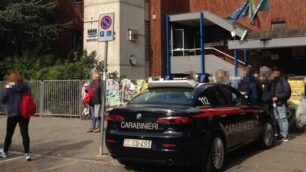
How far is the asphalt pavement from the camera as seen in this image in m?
8.74

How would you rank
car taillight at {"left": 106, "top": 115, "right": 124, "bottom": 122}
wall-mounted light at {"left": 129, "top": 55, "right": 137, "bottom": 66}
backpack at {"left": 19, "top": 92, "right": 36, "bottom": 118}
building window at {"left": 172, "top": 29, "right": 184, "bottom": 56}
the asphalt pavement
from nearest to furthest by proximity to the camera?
1. car taillight at {"left": 106, "top": 115, "right": 124, "bottom": 122}
2. the asphalt pavement
3. backpack at {"left": 19, "top": 92, "right": 36, "bottom": 118}
4. wall-mounted light at {"left": 129, "top": 55, "right": 137, "bottom": 66}
5. building window at {"left": 172, "top": 29, "right": 184, "bottom": 56}

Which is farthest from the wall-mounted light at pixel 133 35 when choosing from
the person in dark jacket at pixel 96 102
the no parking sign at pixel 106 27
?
the no parking sign at pixel 106 27

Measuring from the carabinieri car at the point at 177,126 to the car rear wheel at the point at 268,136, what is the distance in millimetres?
1517

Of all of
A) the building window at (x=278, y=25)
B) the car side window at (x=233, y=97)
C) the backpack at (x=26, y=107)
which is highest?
the building window at (x=278, y=25)

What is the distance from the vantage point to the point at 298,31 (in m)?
21.8

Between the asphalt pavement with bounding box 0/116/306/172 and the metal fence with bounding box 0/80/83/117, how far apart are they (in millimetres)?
4907

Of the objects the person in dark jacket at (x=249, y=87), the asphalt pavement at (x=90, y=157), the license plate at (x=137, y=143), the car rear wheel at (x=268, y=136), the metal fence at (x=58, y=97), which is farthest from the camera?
the metal fence at (x=58, y=97)

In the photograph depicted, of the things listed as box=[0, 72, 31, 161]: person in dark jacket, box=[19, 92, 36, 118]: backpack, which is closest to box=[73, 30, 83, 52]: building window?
box=[0, 72, 31, 161]: person in dark jacket

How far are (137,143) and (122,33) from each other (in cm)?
1534

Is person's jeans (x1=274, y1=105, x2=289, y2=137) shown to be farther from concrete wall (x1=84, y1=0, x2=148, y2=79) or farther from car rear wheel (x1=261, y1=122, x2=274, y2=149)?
concrete wall (x1=84, y1=0, x2=148, y2=79)

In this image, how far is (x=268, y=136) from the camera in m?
10.9

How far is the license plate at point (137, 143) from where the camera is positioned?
7.75 metres

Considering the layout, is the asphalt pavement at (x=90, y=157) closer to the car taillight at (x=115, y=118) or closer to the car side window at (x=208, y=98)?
the car taillight at (x=115, y=118)

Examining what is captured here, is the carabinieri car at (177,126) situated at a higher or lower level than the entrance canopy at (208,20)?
lower
